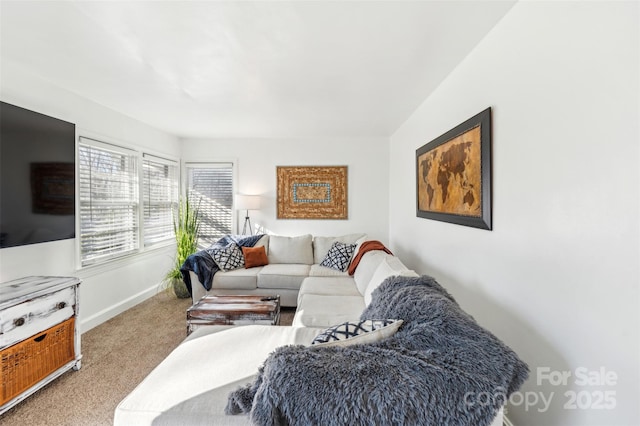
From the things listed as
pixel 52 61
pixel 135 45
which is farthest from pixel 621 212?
pixel 52 61

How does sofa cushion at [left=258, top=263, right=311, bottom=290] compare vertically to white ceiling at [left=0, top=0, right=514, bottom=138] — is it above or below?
below

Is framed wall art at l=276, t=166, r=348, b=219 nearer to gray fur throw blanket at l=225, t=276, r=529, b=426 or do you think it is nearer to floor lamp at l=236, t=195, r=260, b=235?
floor lamp at l=236, t=195, r=260, b=235

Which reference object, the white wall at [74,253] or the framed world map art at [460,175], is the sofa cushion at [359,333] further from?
the white wall at [74,253]

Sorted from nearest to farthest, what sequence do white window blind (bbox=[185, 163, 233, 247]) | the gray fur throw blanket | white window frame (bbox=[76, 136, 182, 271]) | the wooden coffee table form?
1. the gray fur throw blanket
2. the wooden coffee table
3. white window frame (bbox=[76, 136, 182, 271])
4. white window blind (bbox=[185, 163, 233, 247])

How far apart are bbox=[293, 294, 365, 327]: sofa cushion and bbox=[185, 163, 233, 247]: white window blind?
2674 millimetres

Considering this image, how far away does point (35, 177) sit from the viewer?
2.26m

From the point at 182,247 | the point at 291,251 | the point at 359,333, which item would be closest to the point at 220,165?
the point at 182,247

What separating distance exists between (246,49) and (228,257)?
8.28 feet

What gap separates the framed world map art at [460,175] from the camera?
5.79ft

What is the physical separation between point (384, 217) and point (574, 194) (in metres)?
3.47

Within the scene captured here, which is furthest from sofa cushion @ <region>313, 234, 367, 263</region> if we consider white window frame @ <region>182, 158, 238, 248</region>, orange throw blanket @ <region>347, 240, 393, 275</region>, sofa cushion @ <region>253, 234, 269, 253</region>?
white window frame @ <region>182, 158, 238, 248</region>

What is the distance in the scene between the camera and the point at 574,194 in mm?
1162

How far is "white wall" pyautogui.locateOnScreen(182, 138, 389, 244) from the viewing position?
461 centimetres

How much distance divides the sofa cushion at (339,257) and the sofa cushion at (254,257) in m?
0.81
